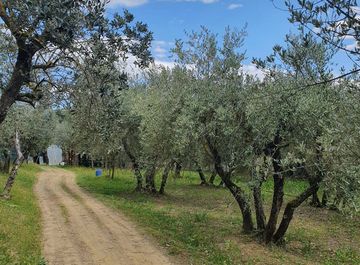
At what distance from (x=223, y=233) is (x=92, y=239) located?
201 inches

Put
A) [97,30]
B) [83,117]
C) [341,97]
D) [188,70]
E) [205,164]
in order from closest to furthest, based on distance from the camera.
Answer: [97,30] < [83,117] < [341,97] < [188,70] < [205,164]

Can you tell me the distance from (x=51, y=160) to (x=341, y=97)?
88.3 m

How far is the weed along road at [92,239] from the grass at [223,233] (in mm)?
777

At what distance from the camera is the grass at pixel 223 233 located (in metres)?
13.7

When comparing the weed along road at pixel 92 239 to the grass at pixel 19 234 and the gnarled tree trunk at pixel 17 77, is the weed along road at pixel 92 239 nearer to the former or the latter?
the grass at pixel 19 234

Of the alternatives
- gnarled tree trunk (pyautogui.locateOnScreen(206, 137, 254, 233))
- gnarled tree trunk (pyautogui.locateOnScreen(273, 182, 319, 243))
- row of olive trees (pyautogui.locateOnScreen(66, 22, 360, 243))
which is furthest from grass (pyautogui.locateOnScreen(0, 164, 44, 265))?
gnarled tree trunk (pyautogui.locateOnScreen(273, 182, 319, 243))

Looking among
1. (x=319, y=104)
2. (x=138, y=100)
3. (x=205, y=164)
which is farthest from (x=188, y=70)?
(x=138, y=100)

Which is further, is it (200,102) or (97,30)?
(200,102)

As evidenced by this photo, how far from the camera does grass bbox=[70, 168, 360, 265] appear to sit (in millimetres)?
13734

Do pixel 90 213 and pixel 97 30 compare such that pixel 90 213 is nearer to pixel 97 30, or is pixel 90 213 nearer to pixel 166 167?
pixel 166 167

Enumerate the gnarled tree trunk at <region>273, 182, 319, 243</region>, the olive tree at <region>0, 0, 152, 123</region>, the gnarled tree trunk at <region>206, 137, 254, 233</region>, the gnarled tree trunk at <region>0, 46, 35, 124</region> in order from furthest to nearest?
the gnarled tree trunk at <region>206, 137, 254, 233</region>
the gnarled tree trunk at <region>273, 182, 319, 243</region>
the gnarled tree trunk at <region>0, 46, 35, 124</region>
the olive tree at <region>0, 0, 152, 123</region>

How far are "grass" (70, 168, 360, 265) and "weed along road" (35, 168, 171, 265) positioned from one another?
78cm

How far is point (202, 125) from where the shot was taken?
51.5 feet

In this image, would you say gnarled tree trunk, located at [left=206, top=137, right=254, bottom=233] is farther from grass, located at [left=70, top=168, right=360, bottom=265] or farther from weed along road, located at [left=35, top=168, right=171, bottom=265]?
weed along road, located at [left=35, top=168, right=171, bottom=265]
